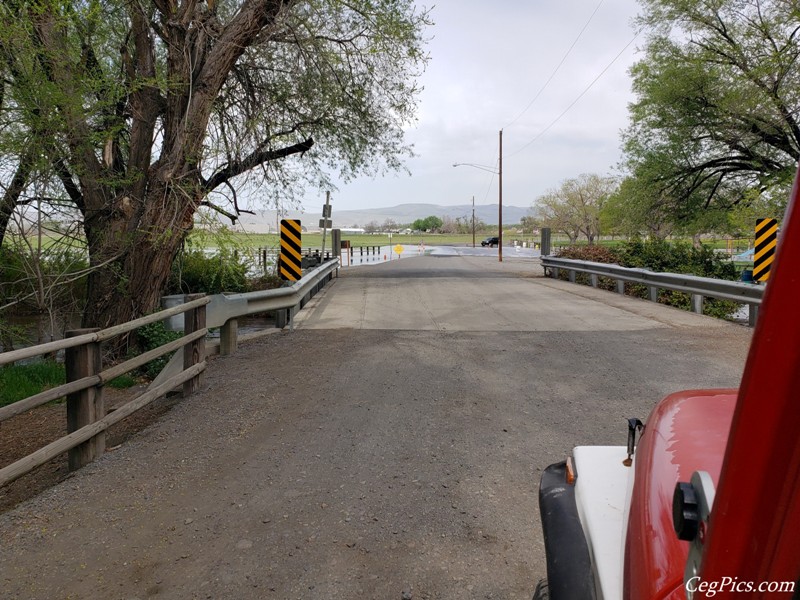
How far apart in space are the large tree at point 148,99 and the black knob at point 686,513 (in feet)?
26.0

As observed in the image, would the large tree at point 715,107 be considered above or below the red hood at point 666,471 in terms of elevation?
above

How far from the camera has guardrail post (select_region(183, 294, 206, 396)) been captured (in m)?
6.28

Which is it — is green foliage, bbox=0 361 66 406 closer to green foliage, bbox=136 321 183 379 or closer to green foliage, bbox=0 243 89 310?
green foliage, bbox=0 243 89 310

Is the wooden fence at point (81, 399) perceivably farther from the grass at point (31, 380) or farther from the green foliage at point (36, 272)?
the green foliage at point (36, 272)

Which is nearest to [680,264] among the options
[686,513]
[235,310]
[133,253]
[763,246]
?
[763,246]

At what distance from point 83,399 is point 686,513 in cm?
447

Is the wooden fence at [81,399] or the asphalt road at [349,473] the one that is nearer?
the asphalt road at [349,473]

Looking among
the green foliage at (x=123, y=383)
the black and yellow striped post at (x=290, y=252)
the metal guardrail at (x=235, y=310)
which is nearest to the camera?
the metal guardrail at (x=235, y=310)

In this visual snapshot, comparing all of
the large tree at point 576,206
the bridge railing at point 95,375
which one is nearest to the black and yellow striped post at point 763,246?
the bridge railing at point 95,375

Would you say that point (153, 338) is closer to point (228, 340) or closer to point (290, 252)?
point (228, 340)

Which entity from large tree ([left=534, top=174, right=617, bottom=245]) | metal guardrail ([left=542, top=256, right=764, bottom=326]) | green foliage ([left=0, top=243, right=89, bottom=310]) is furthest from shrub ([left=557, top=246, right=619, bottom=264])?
large tree ([left=534, top=174, right=617, bottom=245])

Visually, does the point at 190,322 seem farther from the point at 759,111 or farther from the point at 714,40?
the point at 714,40

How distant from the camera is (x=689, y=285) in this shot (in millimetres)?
11219

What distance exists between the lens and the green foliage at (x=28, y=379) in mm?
8156
